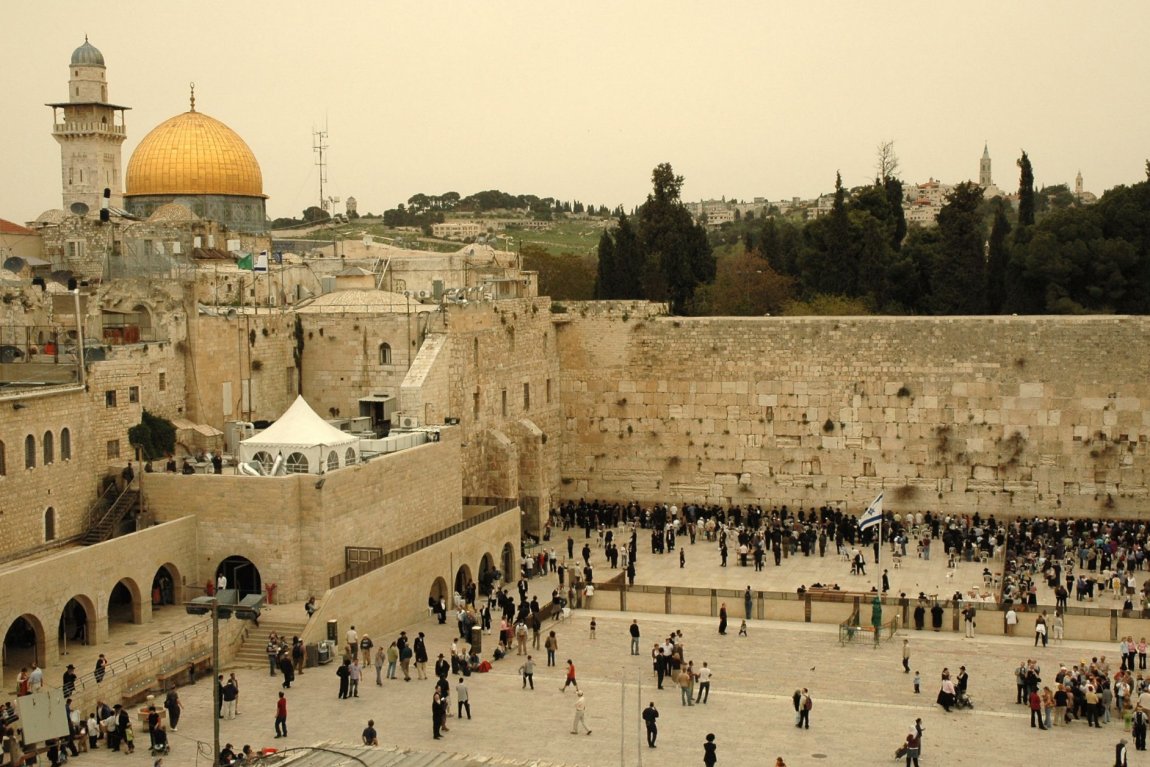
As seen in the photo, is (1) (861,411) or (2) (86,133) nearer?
(1) (861,411)

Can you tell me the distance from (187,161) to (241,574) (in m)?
17.0

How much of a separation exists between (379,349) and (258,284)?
135 inches

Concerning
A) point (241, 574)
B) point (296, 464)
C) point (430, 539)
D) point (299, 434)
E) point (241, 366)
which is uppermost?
point (241, 366)

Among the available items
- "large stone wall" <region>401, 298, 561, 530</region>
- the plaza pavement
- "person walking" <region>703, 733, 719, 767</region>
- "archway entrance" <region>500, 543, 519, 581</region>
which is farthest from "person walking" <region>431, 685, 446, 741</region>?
"large stone wall" <region>401, 298, 561, 530</region>

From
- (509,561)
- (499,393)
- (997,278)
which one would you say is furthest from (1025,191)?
(509,561)

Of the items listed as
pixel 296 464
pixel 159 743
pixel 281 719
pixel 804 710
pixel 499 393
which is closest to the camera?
pixel 159 743

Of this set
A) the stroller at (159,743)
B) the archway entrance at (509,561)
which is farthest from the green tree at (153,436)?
the stroller at (159,743)

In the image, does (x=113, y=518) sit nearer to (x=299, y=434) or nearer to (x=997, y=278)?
(x=299, y=434)

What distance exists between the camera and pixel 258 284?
3138 centimetres

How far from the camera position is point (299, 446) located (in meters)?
23.5

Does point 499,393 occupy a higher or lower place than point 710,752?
higher

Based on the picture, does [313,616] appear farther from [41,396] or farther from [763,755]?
Answer: [763,755]

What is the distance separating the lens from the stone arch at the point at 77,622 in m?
20.4

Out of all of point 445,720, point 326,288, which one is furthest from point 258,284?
point 445,720
